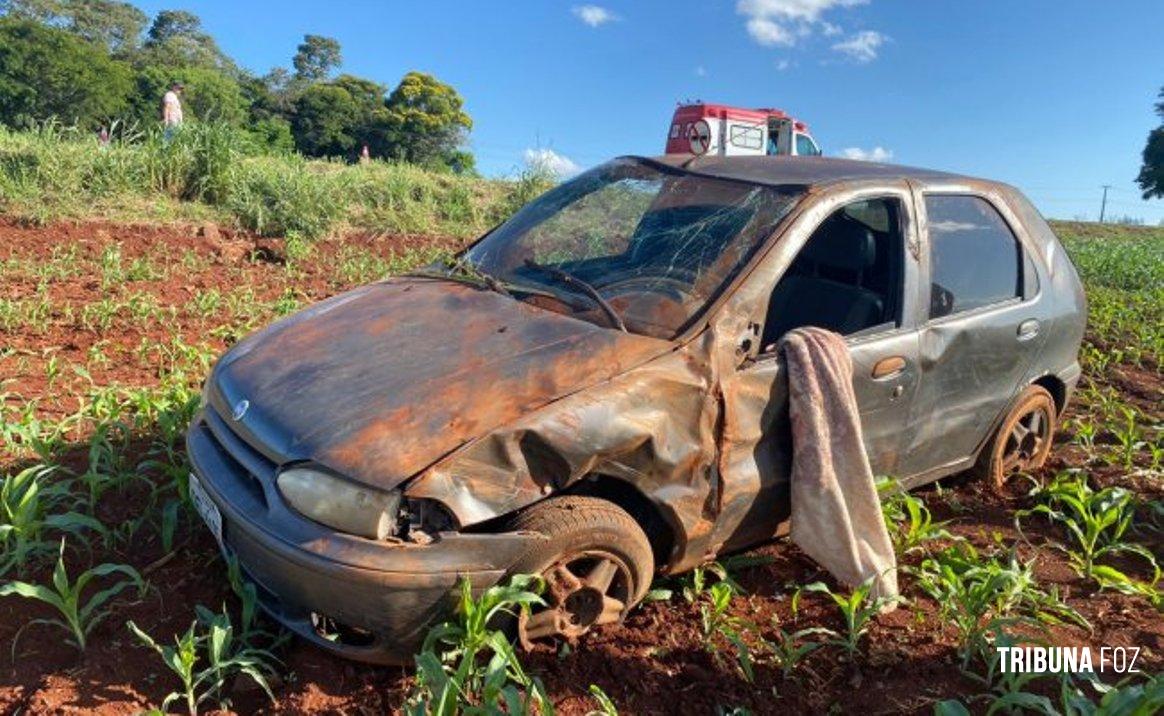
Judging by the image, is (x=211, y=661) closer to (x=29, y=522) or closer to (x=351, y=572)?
(x=351, y=572)

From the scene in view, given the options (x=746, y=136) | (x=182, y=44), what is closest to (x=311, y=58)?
(x=182, y=44)

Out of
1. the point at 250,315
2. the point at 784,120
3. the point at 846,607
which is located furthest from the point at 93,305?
the point at 784,120

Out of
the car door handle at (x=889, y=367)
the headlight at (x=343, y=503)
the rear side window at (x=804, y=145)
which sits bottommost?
the headlight at (x=343, y=503)

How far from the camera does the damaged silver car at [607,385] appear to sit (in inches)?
88.9

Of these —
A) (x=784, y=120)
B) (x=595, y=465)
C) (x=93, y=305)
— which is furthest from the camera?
(x=784, y=120)

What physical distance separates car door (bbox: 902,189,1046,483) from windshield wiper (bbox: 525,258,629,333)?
137 centimetres

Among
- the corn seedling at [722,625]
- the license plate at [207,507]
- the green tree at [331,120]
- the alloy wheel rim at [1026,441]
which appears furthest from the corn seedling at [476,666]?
the green tree at [331,120]

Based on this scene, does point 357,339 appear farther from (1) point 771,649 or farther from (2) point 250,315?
(2) point 250,315

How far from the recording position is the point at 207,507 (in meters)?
2.61

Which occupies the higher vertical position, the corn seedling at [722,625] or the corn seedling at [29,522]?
the corn seedling at [29,522]

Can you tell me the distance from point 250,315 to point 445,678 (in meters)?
4.92

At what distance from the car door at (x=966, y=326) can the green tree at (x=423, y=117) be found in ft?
161

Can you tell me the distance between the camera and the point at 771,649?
269 centimetres

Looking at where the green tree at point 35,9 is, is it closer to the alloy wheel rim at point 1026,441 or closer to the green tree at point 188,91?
the green tree at point 188,91
